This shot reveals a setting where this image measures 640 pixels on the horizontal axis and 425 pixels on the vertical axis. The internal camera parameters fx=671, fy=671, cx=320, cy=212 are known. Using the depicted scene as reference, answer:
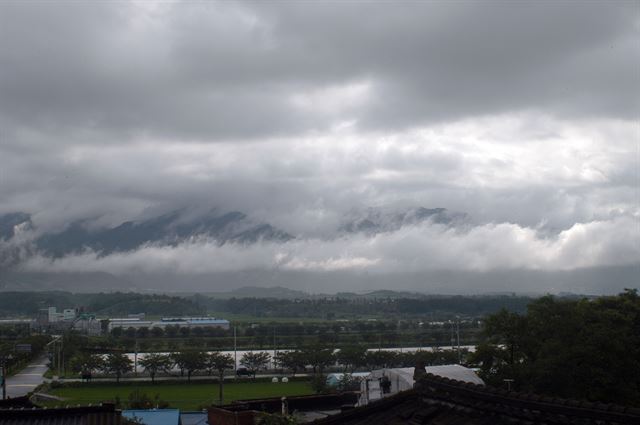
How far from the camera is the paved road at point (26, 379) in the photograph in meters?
43.3

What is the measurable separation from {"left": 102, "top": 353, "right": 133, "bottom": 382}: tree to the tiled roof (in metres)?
48.9

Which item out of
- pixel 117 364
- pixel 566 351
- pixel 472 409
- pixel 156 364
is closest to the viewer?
pixel 472 409

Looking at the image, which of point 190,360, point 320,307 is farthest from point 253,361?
point 320,307

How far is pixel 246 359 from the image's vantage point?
57.8 metres

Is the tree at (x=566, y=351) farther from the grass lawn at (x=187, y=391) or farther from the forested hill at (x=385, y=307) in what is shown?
the forested hill at (x=385, y=307)

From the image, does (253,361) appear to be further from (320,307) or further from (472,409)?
(320,307)

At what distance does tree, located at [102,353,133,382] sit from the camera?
53.5 meters

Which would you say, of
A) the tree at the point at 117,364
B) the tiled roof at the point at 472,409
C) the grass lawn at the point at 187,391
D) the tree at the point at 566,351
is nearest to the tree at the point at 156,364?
the tree at the point at 117,364

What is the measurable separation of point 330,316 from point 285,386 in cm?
10849

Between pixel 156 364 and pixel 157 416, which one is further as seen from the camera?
pixel 156 364

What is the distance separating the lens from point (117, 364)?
5347 cm

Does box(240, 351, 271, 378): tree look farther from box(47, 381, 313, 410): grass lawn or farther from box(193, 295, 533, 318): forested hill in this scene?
box(193, 295, 533, 318): forested hill

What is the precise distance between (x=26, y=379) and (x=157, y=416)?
3211cm

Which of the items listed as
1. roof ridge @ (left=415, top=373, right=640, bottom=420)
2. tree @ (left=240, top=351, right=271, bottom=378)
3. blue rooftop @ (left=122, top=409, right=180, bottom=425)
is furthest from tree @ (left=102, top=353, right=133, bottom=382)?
roof ridge @ (left=415, top=373, right=640, bottom=420)
